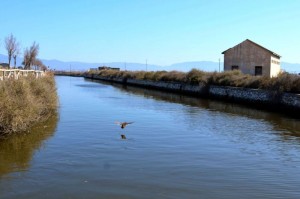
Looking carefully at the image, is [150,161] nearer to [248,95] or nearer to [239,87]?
[248,95]

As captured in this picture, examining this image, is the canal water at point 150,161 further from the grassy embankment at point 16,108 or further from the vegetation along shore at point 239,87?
the vegetation along shore at point 239,87

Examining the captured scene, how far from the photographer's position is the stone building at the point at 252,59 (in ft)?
174

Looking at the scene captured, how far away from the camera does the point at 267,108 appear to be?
1244 inches

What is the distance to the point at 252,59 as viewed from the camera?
5391cm

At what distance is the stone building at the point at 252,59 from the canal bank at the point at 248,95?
27.3ft

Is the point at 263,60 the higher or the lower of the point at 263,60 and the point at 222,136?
the higher

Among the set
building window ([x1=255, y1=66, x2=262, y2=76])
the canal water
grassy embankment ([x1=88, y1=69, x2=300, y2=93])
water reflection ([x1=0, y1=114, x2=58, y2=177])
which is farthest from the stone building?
water reflection ([x1=0, y1=114, x2=58, y2=177])

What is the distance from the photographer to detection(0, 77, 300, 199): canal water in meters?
9.77

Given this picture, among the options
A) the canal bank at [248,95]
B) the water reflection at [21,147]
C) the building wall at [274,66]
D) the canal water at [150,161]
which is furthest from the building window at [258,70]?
the water reflection at [21,147]

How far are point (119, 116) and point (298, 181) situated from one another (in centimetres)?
1464

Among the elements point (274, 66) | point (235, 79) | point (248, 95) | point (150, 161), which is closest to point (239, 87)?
point (235, 79)

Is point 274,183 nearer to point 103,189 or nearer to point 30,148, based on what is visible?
point 103,189

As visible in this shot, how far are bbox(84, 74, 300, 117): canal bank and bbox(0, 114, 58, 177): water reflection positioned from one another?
1648 centimetres

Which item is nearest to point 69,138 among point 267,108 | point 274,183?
point 274,183
